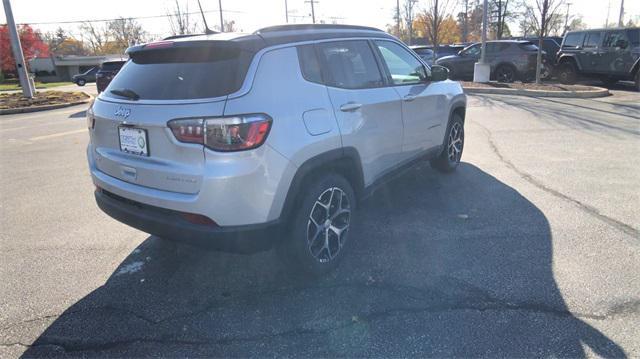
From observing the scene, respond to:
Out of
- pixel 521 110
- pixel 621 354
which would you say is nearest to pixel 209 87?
pixel 621 354

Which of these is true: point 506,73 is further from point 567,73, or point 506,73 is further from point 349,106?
point 349,106

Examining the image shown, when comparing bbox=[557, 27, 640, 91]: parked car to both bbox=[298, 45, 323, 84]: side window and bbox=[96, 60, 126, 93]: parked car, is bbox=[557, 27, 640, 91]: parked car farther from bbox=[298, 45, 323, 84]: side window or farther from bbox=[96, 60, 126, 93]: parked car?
bbox=[96, 60, 126, 93]: parked car

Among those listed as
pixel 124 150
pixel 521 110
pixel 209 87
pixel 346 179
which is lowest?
pixel 521 110

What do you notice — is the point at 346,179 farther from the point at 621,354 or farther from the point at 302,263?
the point at 621,354

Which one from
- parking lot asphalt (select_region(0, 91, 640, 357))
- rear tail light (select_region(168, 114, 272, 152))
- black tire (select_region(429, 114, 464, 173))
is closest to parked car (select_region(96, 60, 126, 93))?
parking lot asphalt (select_region(0, 91, 640, 357))

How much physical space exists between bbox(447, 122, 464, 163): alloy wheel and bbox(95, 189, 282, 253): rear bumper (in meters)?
3.45

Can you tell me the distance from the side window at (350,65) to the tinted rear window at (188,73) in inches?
30.5

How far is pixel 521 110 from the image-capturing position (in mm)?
10867

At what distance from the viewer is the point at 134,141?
2945 mm

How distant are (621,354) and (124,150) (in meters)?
3.29

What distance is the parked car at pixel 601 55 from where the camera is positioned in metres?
14.0

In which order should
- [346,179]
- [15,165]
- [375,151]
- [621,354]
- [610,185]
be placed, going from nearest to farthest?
[621,354] < [346,179] < [375,151] < [610,185] < [15,165]

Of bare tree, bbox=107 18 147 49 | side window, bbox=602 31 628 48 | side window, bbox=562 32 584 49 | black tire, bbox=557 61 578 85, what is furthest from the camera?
bare tree, bbox=107 18 147 49

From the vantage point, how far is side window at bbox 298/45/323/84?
3.12 meters
